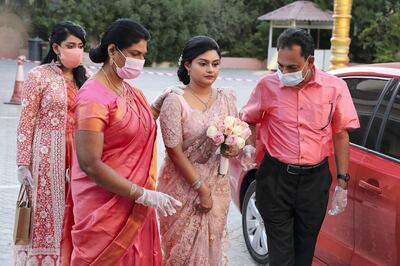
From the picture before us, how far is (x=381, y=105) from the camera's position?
3.98 meters

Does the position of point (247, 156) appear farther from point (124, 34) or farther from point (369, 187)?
point (124, 34)

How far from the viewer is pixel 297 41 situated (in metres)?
Result: 3.49

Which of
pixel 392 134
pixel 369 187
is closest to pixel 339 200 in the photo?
pixel 369 187

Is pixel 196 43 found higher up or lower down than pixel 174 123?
higher up

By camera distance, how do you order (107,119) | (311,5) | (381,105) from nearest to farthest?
(107,119)
(381,105)
(311,5)

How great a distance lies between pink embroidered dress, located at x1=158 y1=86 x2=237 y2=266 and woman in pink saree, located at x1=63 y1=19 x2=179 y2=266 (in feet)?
1.35

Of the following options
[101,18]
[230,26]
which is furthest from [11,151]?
[230,26]

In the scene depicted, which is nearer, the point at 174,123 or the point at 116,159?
the point at 116,159

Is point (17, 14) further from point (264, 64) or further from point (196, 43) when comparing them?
point (196, 43)

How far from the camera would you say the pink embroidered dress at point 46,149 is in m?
3.99

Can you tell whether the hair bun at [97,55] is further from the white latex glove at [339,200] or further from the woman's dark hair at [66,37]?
the white latex glove at [339,200]

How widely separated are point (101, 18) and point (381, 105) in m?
29.4

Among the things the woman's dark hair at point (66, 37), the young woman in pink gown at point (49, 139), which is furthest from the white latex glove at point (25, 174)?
the woman's dark hair at point (66, 37)

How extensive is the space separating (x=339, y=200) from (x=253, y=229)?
56.9 inches
